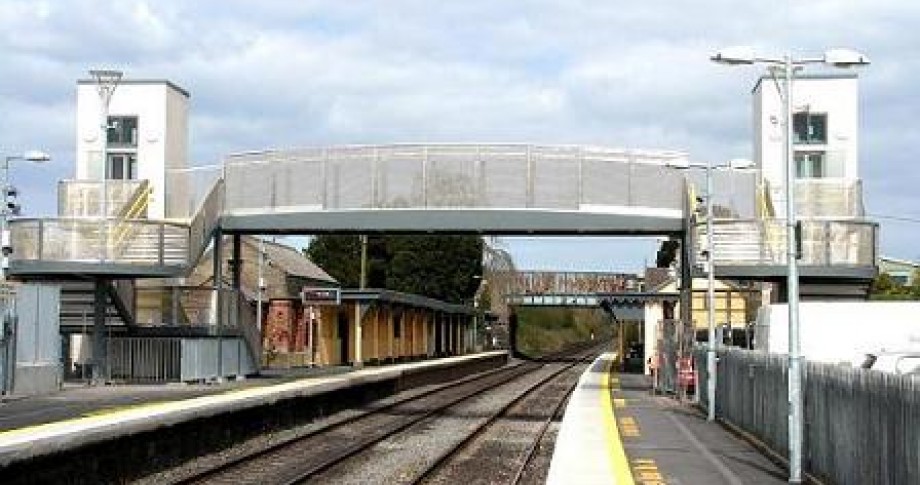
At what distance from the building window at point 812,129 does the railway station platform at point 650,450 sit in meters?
9.58

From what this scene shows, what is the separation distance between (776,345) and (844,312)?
180cm

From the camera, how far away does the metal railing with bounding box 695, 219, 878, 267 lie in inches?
1490

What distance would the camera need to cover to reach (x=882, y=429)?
1350 cm

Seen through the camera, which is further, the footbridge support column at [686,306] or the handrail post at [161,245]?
the handrail post at [161,245]

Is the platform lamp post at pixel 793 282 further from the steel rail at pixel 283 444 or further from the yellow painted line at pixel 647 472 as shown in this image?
the steel rail at pixel 283 444

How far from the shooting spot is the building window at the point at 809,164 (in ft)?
134

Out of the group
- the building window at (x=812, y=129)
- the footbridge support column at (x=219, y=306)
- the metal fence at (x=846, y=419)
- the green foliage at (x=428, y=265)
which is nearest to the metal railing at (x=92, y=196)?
the footbridge support column at (x=219, y=306)

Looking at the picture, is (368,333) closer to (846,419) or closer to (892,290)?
(892,290)

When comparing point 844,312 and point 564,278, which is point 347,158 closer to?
point 844,312

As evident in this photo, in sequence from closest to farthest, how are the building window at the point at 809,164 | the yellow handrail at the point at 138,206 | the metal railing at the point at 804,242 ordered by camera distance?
the metal railing at the point at 804,242, the yellow handrail at the point at 138,206, the building window at the point at 809,164

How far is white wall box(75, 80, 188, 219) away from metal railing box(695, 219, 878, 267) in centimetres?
1625

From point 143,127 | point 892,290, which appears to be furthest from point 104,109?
point 892,290

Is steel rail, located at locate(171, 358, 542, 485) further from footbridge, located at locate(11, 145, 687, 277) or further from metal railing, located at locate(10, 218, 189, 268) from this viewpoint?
metal railing, located at locate(10, 218, 189, 268)

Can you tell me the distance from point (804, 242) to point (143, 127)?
20.0 meters
